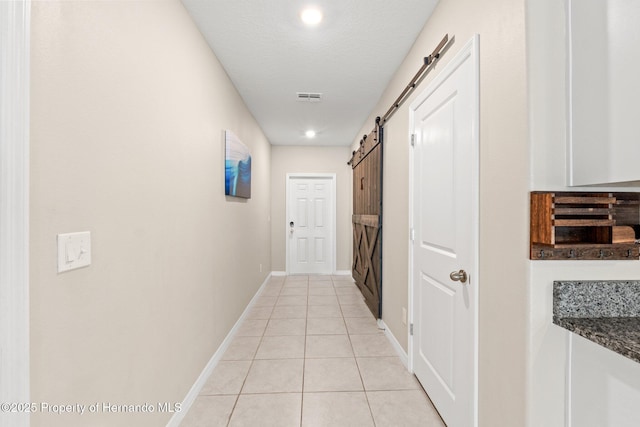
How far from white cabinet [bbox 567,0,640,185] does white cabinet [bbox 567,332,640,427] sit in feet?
1.90

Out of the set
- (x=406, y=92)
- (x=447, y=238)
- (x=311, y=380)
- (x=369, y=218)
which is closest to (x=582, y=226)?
(x=447, y=238)

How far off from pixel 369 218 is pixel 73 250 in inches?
125

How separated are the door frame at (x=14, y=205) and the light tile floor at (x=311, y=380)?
128 cm

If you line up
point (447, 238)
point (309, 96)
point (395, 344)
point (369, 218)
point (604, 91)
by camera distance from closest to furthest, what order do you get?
1. point (604, 91)
2. point (447, 238)
3. point (395, 344)
4. point (309, 96)
5. point (369, 218)

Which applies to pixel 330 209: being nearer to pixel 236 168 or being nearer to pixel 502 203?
pixel 236 168

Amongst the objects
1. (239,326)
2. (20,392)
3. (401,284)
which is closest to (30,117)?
(20,392)

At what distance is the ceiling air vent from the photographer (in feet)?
11.1

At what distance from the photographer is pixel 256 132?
443cm

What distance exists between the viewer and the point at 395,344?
108 inches

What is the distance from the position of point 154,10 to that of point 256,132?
9.38 feet

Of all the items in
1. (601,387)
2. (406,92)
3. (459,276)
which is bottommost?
(601,387)

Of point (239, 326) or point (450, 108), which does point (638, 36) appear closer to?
point (450, 108)

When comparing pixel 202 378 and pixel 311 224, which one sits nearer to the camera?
pixel 202 378

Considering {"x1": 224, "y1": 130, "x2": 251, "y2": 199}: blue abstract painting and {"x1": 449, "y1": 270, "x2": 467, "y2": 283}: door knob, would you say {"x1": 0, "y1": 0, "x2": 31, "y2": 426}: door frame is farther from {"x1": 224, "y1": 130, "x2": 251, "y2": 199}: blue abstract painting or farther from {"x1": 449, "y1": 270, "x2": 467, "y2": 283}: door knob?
{"x1": 224, "y1": 130, "x2": 251, "y2": 199}: blue abstract painting
